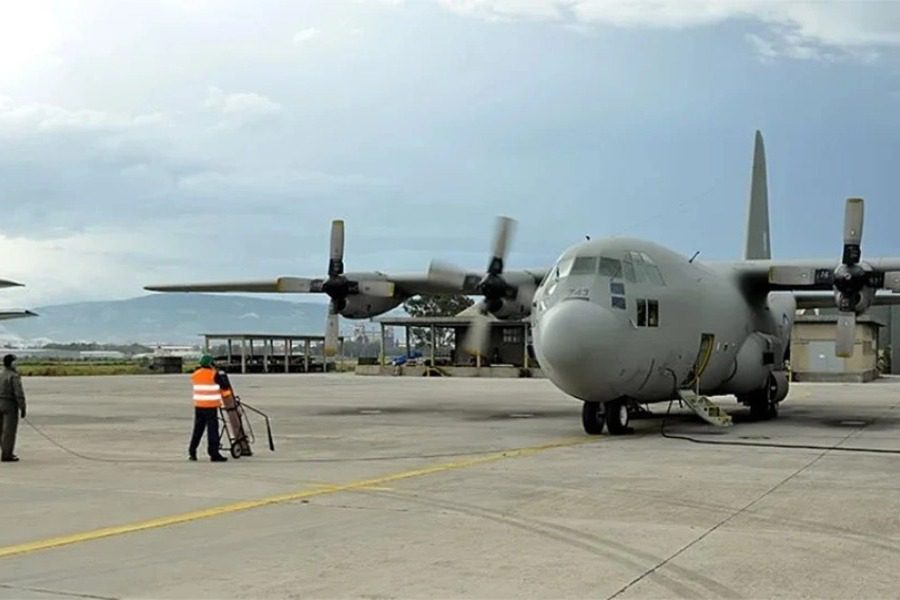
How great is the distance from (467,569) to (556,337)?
10525 millimetres

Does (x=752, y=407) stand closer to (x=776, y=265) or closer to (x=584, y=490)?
(x=776, y=265)

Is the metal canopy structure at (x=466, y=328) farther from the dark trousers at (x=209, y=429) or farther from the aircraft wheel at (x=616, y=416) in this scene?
the dark trousers at (x=209, y=429)

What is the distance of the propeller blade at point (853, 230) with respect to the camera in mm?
22234

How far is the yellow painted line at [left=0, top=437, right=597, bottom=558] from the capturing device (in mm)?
8430

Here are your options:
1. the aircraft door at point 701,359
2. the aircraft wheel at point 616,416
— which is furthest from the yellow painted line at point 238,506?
the aircraft door at point 701,359

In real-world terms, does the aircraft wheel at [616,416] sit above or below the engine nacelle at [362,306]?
below

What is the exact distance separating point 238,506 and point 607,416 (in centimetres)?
1044

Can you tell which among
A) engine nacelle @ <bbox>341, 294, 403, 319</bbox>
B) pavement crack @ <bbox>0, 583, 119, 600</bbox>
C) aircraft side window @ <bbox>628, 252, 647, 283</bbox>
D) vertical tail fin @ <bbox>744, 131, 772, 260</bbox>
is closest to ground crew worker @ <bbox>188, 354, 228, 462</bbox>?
pavement crack @ <bbox>0, 583, 119, 600</bbox>

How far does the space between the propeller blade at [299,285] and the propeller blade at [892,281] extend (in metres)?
15.2

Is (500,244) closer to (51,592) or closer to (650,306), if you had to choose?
(650,306)

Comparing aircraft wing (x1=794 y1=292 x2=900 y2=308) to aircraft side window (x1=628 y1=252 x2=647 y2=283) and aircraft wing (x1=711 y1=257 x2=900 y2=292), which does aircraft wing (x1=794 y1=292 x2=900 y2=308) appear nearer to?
aircraft wing (x1=711 y1=257 x2=900 y2=292)

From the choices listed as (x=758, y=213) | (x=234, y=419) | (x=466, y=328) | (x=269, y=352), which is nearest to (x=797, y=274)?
(x=758, y=213)

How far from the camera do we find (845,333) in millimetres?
22109

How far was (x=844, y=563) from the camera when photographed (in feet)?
25.0
